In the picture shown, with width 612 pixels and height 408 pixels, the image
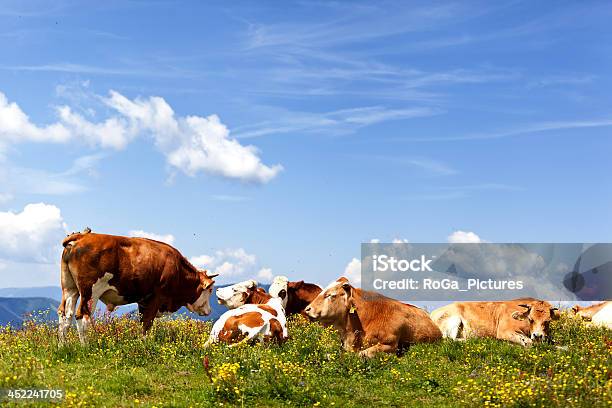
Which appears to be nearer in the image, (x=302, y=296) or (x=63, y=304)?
(x=63, y=304)

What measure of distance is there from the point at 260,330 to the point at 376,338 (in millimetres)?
3005

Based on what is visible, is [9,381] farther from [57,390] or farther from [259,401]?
[259,401]

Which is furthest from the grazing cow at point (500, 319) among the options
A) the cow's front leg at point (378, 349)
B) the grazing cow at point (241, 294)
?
the grazing cow at point (241, 294)

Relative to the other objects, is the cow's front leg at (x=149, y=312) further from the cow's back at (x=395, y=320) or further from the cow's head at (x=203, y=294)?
the cow's back at (x=395, y=320)

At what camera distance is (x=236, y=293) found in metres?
22.3

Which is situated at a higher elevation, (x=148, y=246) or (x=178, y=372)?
(x=148, y=246)

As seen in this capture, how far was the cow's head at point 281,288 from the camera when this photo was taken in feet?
79.5

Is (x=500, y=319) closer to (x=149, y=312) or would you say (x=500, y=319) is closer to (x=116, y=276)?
(x=149, y=312)

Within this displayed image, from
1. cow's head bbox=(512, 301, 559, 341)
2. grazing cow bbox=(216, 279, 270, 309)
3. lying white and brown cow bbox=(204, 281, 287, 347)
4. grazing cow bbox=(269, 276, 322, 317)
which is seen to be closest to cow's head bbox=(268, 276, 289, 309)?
grazing cow bbox=(269, 276, 322, 317)

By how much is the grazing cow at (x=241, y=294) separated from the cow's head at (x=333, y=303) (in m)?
4.83

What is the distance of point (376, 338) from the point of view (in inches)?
693

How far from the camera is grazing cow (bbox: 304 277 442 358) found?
17.5 metres

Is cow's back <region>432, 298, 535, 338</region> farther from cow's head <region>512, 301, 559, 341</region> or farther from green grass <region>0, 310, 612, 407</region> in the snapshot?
green grass <region>0, 310, 612, 407</region>

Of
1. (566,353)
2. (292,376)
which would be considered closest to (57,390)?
(292,376)
